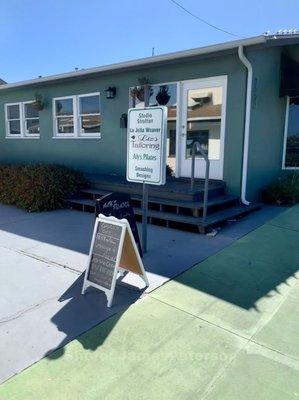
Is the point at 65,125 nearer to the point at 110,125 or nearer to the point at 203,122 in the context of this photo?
the point at 110,125

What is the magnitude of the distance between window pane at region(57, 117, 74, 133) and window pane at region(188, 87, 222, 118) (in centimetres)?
401

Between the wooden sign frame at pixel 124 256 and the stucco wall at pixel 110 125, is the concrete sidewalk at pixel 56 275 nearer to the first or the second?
the wooden sign frame at pixel 124 256

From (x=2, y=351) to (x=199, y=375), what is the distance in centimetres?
144

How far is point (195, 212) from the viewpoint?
5625 mm

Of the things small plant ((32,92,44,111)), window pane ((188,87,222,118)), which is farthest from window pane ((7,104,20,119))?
window pane ((188,87,222,118))

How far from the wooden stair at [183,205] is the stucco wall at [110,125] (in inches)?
21.0

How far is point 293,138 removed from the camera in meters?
8.34

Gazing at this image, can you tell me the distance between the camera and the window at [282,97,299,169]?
8164 millimetres

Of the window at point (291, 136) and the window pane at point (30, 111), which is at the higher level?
the window pane at point (30, 111)

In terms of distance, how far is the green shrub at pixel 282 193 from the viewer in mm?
7191

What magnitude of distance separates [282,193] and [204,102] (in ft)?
8.40

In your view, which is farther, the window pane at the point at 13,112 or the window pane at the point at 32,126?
the window pane at the point at 13,112

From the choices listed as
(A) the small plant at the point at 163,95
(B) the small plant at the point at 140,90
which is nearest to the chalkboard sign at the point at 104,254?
(A) the small plant at the point at 163,95

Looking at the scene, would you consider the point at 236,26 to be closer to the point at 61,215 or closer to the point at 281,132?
the point at 281,132
